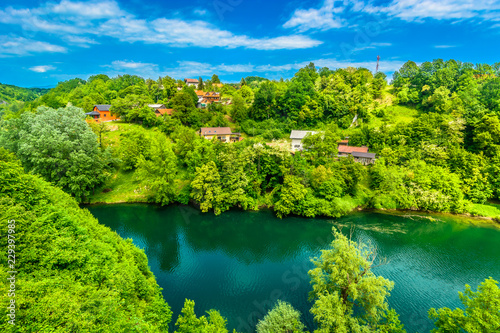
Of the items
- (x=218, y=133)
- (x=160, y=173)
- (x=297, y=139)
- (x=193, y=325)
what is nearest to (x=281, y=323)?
(x=193, y=325)

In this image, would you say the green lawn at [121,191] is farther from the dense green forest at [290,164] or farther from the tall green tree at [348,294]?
the tall green tree at [348,294]

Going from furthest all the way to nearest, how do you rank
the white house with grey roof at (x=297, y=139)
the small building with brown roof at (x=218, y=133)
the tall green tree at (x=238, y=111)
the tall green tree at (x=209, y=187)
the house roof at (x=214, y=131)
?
the tall green tree at (x=238, y=111)
the house roof at (x=214, y=131)
the small building with brown roof at (x=218, y=133)
the white house with grey roof at (x=297, y=139)
the tall green tree at (x=209, y=187)

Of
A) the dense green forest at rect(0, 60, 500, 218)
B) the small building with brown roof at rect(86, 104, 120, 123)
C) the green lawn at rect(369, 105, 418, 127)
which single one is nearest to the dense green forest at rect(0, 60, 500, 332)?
the dense green forest at rect(0, 60, 500, 218)

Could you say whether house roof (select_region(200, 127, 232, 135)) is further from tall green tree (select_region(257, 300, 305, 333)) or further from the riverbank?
tall green tree (select_region(257, 300, 305, 333))

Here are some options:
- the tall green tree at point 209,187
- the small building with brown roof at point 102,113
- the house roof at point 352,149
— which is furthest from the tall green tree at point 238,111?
the small building with brown roof at point 102,113

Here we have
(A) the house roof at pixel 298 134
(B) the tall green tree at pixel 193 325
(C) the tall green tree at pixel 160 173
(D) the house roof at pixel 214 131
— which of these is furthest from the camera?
(D) the house roof at pixel 214 131

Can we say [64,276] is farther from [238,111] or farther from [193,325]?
[238,111]
